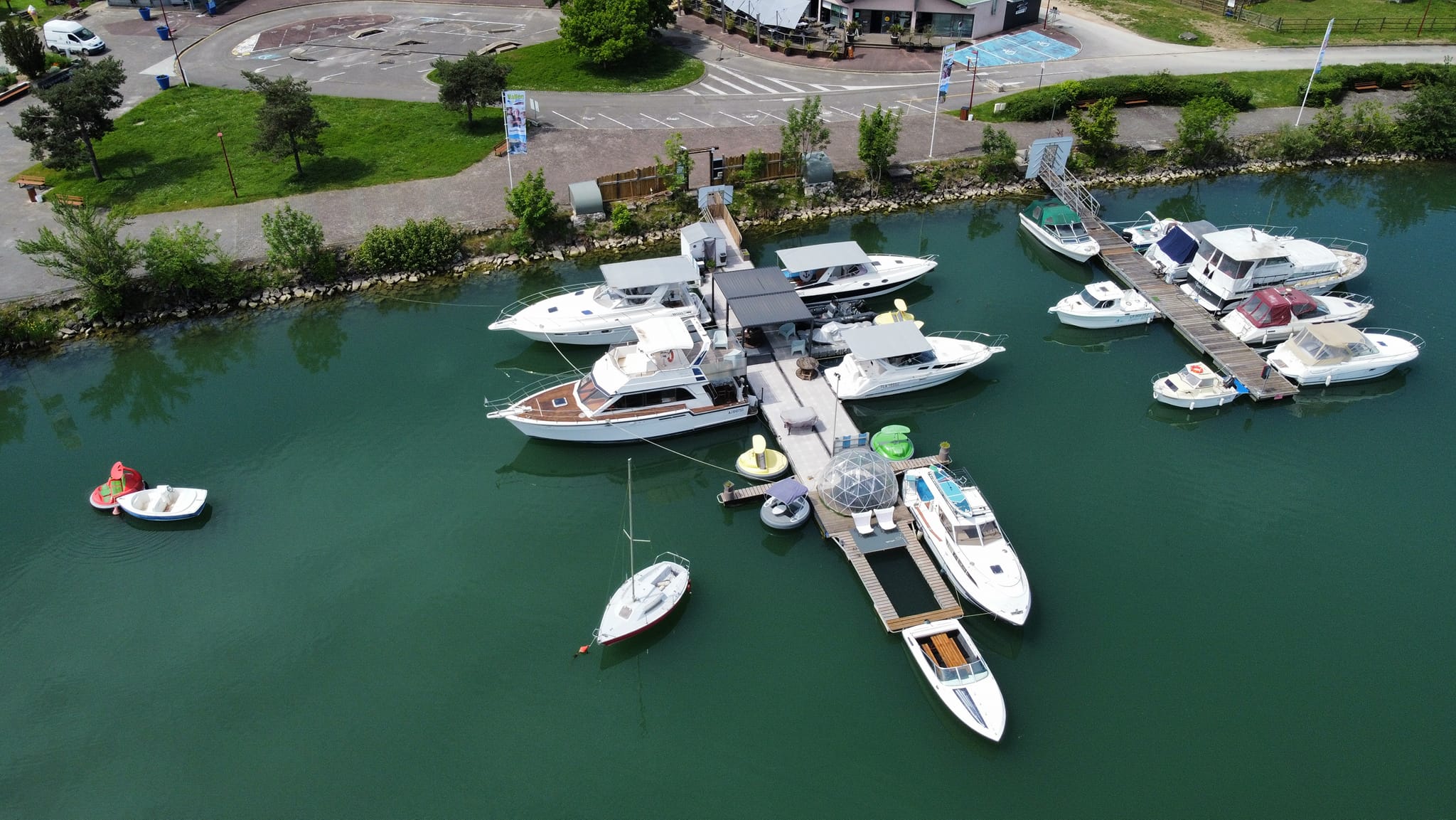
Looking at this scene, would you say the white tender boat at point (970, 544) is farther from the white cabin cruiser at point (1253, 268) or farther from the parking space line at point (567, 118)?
the parking space line at point (567, 118)

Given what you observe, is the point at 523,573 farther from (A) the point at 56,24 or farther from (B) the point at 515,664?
(A) the point at 56,24

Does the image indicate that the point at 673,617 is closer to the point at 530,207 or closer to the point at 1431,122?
the point at 530,207

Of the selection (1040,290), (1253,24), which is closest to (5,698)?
(1040,290)

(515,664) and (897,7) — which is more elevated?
(897,7)

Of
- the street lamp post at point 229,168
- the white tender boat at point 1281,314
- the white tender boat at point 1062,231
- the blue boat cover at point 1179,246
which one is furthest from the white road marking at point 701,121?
the white tender boat at point 1281,314

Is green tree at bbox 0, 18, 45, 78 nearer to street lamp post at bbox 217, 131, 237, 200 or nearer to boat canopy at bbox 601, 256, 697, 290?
street lamp post at bbox 217, 131, 237, 200

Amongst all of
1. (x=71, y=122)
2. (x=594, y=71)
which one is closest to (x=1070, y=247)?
(x=594, y=71)

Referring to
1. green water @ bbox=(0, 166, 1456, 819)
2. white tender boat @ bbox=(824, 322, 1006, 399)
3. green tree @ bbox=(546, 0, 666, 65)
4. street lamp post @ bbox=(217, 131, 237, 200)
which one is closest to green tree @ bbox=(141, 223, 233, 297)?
green water @ bbox=(0, 166, 1456, 819)
